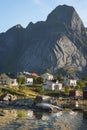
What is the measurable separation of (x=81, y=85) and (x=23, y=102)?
71.4 meters

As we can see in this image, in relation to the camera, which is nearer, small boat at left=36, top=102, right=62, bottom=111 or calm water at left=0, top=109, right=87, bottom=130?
calm water at left=0, top=109, right=87, bottom=130

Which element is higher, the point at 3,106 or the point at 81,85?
the point at 81,85

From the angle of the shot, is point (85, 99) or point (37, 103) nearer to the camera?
point (37, 103)

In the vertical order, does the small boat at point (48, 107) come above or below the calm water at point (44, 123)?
above

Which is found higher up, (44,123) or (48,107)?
(48,107)

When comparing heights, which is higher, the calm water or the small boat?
the small boat

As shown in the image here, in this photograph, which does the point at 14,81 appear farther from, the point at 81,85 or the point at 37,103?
the point at 37,103

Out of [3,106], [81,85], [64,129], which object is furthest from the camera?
[81,85]

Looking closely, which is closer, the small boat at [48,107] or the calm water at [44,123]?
the calm water at [44,123]

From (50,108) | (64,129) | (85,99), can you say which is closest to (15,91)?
(85,99)

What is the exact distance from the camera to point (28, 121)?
74.6 metres

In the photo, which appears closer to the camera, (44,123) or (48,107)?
(44,123)

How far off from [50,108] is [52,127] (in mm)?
30313

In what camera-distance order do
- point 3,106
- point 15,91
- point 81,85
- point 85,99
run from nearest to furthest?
point 3,106, point 85,99, point 15,91, point 81,85
